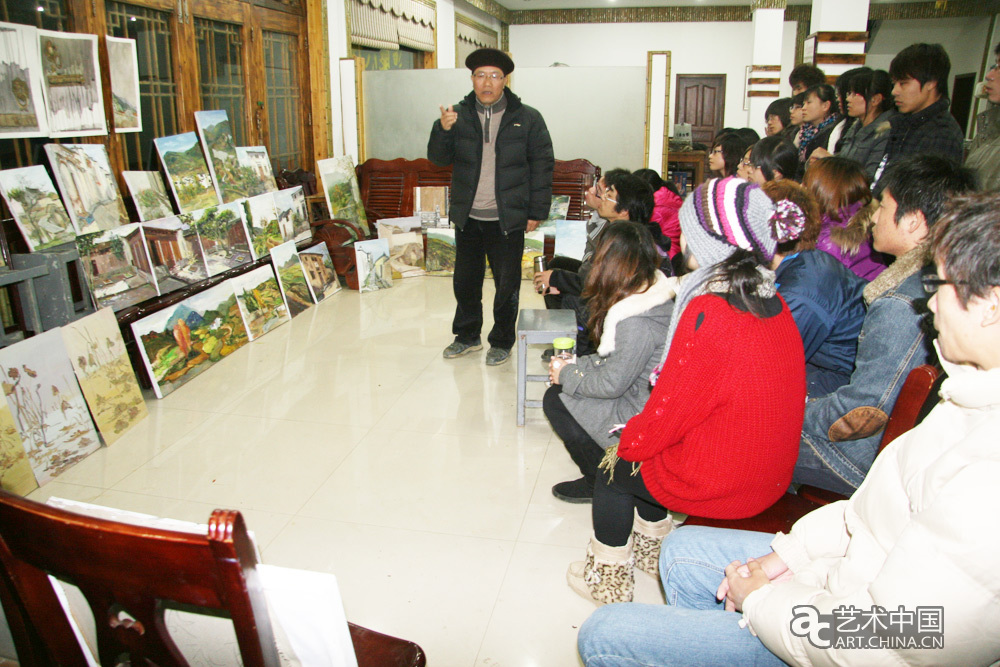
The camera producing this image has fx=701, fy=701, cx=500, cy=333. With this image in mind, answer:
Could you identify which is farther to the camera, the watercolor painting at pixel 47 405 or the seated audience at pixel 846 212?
the watercolor painting at pixel 47 405

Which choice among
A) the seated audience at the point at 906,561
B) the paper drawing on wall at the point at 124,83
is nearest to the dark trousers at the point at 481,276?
the paper drawing on wall at the point at 124,83

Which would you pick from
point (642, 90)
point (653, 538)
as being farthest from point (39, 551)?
point (642, 90)

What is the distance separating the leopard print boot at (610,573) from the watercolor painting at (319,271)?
11.0 ft

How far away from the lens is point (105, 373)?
9.68 feet

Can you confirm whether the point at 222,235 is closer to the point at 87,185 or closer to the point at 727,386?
the point at 87,185

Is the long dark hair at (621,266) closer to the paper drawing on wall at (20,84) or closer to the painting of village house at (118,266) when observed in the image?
the painting of village house at (118,266)

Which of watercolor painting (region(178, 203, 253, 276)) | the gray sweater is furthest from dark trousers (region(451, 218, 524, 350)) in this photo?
the gray sweater

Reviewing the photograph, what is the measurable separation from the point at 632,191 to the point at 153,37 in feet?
8.94

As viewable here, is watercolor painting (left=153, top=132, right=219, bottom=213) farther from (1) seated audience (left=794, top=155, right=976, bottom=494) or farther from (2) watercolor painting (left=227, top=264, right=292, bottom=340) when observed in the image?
(1) seated audience (left=794, top=155, right=976, bottom=494)

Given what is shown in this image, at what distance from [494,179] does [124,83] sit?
6.22 ft

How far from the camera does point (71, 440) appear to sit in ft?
8.91

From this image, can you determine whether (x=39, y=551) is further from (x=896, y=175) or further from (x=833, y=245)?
Answer: (x=833, y=245)

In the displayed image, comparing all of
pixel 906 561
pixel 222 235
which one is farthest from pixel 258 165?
pixel 906 561

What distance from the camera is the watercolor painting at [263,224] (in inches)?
172
